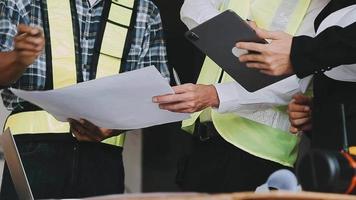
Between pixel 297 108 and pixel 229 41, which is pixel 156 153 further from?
pixel 229 41

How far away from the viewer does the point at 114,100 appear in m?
1.42

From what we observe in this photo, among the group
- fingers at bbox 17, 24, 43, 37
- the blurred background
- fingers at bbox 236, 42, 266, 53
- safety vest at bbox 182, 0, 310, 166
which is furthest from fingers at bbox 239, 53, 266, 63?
the blurred background

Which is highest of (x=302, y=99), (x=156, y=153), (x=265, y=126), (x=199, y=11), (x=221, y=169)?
(x=199, y=11)

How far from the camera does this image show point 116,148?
5.61 feet

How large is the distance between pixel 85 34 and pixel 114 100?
11.7 inches

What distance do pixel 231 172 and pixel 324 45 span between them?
19.4 inches

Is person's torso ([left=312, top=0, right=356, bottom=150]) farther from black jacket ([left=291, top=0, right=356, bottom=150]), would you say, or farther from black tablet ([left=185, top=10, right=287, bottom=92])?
black tablet ([left=185, top=10, right=287, bottom=92])

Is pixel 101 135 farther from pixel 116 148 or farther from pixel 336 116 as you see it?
pixel 336 116

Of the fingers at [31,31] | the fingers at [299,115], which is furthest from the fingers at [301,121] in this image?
the fingers at [31,31]

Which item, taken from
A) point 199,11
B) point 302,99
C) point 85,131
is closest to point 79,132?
point 85,131

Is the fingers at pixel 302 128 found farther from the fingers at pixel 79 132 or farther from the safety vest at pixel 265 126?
the fingers at pixel 79 132

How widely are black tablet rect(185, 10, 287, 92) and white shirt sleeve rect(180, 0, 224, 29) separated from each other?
25cm

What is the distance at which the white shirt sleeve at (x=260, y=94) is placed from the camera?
1.59 m

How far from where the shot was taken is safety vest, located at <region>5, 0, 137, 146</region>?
1604 mm
